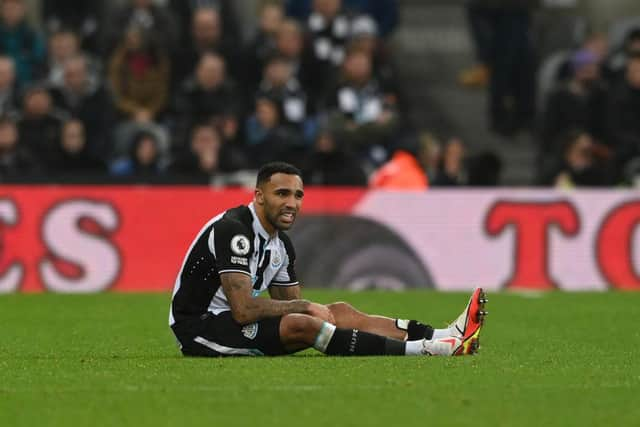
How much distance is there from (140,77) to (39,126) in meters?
1.66

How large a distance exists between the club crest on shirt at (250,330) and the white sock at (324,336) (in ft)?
1.28

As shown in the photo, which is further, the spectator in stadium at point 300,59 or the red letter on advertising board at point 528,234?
the spectator in stadium at point 300,59

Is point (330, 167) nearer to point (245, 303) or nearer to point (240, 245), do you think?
point (240, 245)

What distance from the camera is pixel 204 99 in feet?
67.1

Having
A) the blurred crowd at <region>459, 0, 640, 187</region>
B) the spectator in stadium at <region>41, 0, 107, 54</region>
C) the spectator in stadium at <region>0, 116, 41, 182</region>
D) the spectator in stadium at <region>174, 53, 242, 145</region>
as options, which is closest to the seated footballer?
the spectator in stadium at <region>0, 116, 41, 182</region>

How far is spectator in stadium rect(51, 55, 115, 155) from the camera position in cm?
2014

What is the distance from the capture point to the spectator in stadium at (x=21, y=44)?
2098 centimetres

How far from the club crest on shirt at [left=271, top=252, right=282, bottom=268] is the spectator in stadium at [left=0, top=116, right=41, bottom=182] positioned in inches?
352

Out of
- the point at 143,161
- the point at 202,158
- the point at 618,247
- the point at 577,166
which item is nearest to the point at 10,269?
the point at 143,161

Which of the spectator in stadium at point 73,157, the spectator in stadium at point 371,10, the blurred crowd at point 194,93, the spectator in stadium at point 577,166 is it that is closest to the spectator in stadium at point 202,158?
the blurred crowd at point 194,93

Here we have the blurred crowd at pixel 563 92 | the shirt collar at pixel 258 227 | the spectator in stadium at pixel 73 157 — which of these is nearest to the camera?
the shirt collar at pixel 258 227

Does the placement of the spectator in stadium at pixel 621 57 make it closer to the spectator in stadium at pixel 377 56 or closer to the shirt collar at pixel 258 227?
the spectator in stadium at pixel 377 56

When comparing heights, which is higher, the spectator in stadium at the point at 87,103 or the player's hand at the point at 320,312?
the spectator in stadium at the point at 87,103

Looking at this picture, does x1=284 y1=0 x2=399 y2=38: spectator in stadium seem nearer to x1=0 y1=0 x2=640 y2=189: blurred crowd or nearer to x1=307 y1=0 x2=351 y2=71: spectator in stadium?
x1=0 y1=0 x2=640 y2=189: blurred crowd
